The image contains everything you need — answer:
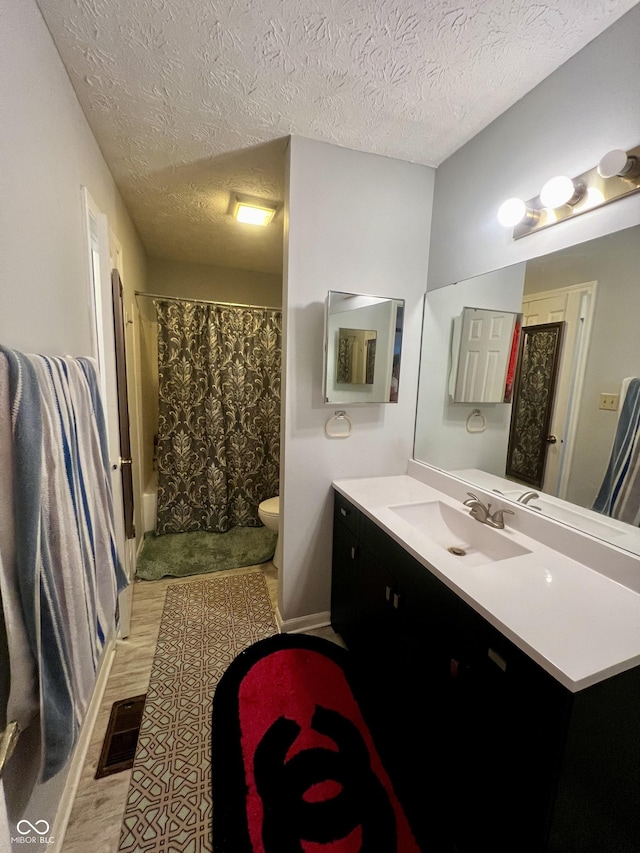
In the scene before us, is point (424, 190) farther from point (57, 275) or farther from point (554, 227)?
point (57, 275)

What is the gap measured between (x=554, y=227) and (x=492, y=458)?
3.02 feet

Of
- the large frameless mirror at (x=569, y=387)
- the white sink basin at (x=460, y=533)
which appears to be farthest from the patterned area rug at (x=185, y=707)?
the large frameless mirror at (x=569, y=387)

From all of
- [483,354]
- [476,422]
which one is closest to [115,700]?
[476,422]

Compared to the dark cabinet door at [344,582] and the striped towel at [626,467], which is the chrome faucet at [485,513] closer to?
the striped towel at [626,467]

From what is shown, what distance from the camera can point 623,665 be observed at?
699mm

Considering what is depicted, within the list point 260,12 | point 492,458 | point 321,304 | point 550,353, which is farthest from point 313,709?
point 260,12

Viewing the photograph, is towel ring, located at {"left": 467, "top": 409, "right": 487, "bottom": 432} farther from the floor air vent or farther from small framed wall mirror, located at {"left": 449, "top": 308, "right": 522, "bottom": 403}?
the floor air vent

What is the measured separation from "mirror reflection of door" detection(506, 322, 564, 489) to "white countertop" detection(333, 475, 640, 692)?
28cm

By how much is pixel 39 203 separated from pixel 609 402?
180 cm

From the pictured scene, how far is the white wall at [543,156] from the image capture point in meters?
1.00

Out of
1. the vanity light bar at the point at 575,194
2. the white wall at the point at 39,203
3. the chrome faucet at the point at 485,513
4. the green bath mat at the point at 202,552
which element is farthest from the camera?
the green bath mat at the point at 202,552

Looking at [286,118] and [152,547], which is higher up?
[286,118]

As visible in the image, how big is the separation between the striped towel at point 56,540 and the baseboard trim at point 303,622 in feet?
3.65

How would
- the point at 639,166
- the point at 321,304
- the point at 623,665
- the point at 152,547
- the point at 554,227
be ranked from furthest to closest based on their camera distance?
the point at 152,547
the point at 321,304
the point at 554,227
the point at 639,166
the point at 623,665
